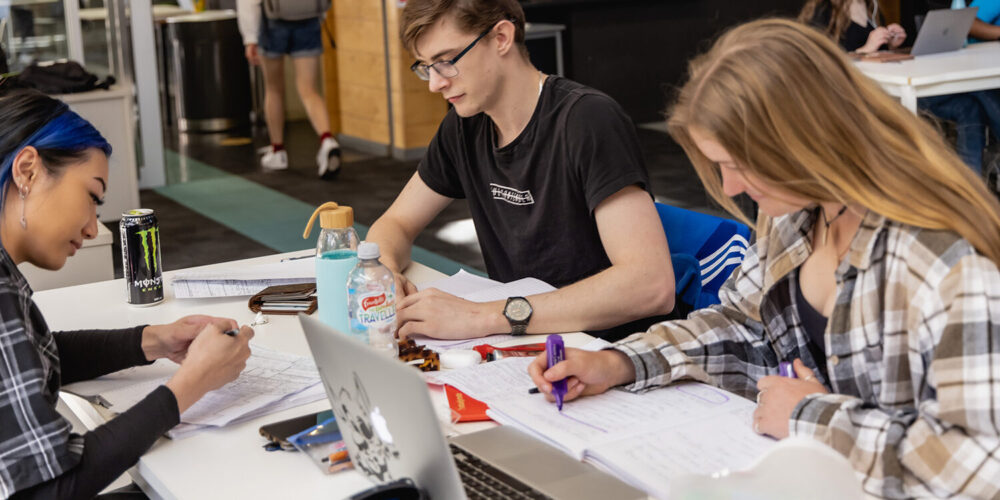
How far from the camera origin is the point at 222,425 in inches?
59.3

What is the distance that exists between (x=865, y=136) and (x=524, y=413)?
0.56 metres

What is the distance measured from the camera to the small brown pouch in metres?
2.05

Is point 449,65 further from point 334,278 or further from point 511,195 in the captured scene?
point 334,278

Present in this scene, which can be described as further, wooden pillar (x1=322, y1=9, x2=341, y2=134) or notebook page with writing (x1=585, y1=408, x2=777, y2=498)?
wooden pillar (x1=322, y1=9, x2=341, y2=134)

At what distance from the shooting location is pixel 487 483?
1.28m

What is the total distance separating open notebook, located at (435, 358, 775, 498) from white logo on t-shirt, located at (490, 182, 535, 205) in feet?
2.10

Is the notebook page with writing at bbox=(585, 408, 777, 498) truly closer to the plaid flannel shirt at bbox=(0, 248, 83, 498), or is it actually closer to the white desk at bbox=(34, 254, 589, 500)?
the white desk at bbox=(34, 254, 589, 500)

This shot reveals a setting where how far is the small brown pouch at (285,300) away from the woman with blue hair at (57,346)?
0.27 metres

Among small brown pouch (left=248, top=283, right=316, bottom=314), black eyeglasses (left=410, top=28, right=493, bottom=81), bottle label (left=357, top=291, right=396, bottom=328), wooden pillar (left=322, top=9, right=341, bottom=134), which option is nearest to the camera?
bottle label (left=357, top=291, right=396, bottom=328)

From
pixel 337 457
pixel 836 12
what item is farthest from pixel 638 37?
pixel 337 457

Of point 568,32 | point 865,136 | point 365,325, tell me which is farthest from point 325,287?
point 568,32

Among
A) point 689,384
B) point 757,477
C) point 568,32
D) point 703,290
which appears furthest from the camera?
point 568,32

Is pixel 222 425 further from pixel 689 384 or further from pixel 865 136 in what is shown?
pixel 865 136

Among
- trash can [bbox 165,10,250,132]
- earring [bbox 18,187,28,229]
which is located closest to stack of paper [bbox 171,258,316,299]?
earring [bbox 18,187,28,229]
